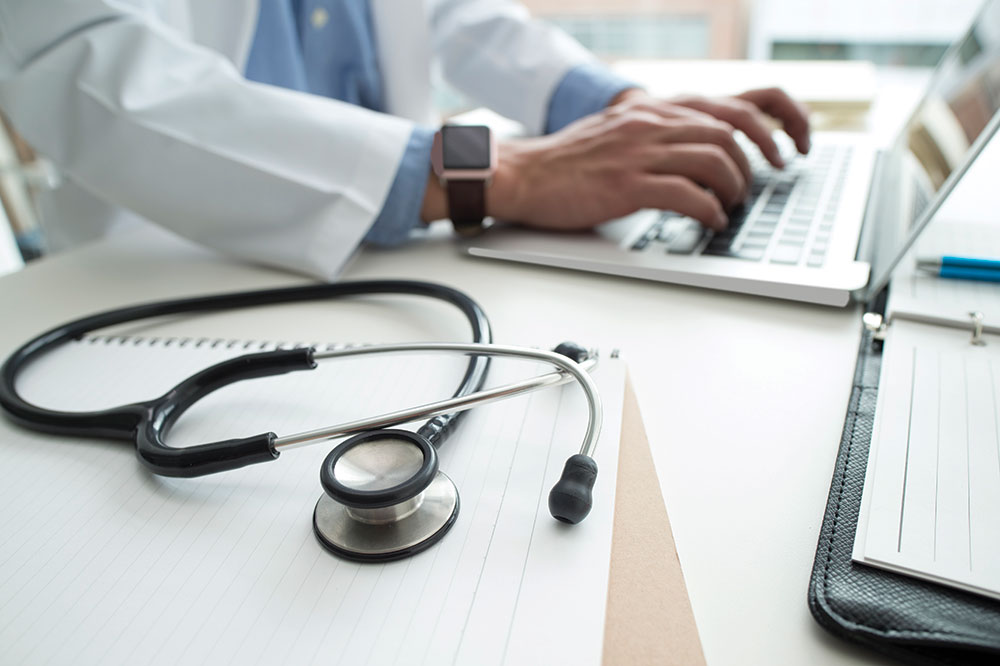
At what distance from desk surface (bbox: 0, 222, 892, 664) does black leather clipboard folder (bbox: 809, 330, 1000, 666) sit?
0.01 meters

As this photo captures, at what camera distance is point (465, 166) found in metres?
0.61

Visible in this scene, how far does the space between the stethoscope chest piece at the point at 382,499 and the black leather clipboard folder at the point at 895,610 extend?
6.1 inches

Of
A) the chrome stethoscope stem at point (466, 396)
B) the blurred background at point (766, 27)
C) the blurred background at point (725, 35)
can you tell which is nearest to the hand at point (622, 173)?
the chrome stethoscope stem at point (466, 396)

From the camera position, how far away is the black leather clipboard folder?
0.74ft

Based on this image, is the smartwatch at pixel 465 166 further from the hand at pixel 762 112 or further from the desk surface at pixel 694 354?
the hand at pixel 762 112

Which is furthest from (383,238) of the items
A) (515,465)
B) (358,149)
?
(515,465)

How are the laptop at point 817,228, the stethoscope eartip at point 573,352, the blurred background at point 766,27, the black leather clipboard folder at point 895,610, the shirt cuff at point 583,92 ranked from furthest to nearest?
the blurred background at point 766,27
the shirt cuff at point 583,92
the laptop at point 817,228
the stethoscope eartip at point 573,352
the black leather clipboard folder at point 895,610

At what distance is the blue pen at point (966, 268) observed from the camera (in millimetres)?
484

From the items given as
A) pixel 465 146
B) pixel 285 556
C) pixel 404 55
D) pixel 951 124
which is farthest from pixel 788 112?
pixel 285 556

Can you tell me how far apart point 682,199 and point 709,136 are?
0.09 meters

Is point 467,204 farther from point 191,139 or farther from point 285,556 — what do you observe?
point 285,556

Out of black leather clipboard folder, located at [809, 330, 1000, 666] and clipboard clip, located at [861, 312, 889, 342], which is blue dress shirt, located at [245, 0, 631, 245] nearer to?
clipboard clip, located at [861, 312, 889, 342]

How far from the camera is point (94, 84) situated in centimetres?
59

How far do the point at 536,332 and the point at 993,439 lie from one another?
0.88ft
